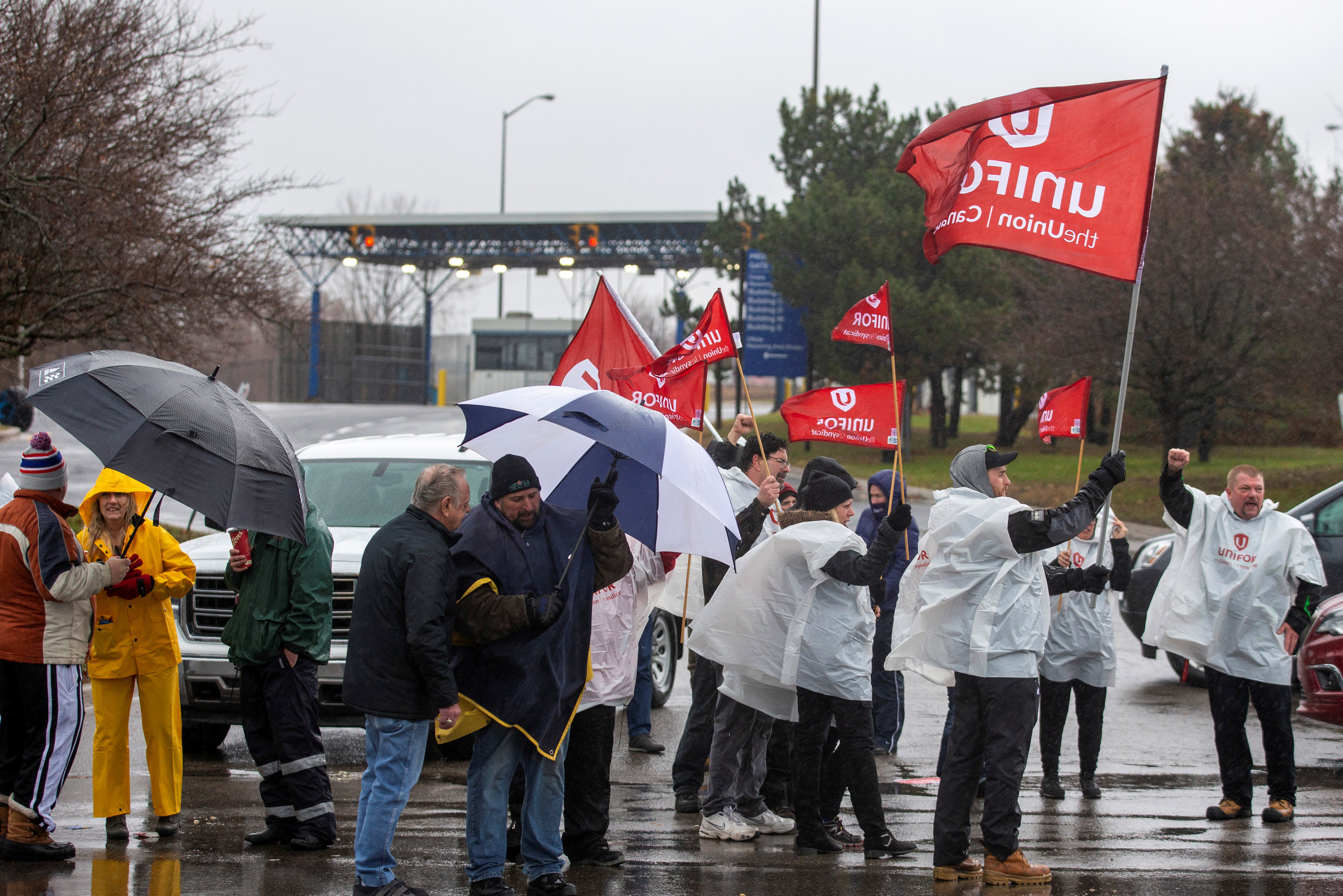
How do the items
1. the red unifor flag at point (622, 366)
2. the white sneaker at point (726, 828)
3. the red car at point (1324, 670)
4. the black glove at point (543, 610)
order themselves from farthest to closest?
the red unifor flag at point (622, 366) < the red car at point (1324, 670) < the white sneaker at point (726, 828) < the black glove at point (543, 610)

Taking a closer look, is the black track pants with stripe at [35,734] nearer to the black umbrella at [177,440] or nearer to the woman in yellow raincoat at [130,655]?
the woman in yellow raincoat at [130,655]

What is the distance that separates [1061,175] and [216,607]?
5265 mm

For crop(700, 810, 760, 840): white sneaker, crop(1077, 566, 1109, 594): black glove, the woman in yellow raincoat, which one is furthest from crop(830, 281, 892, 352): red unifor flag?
the woman in yellow raincoat

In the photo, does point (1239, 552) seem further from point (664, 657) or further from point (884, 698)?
point (664, 657)

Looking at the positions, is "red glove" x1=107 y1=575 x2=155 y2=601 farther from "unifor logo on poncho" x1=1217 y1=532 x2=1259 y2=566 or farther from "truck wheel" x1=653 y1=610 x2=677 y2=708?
"unifor logo on poncho" x1=1217 y1=532 x2=1259 y2=566

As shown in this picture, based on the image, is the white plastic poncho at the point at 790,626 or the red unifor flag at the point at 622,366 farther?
the red unifor flag at the point at 622,366

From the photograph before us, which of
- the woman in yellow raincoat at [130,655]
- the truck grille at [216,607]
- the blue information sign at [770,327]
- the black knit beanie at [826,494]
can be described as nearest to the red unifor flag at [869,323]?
the black knit beanie at [826,494]

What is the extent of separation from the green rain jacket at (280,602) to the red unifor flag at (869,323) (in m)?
3.37

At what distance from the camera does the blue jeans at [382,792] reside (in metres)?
5.07

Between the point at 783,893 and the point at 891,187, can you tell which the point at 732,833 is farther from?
the point at 891,187

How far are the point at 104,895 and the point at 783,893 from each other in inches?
107

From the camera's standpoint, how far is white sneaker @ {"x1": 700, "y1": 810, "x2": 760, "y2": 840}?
21.0ft

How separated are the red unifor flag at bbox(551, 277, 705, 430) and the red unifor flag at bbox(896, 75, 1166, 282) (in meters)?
2.68

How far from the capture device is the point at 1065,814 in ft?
23.1
